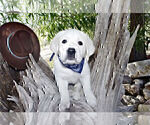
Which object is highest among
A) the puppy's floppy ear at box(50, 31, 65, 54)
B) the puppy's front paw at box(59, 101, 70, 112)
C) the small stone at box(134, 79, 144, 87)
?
the puppy's floppy ear at box(50, 31, 65, 54)

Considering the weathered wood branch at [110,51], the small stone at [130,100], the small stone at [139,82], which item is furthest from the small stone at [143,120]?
the weathered wood branch at [110,51]

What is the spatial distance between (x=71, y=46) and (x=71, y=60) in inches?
2.1

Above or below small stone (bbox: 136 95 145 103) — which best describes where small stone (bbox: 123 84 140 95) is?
above

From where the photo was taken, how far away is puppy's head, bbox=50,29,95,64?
0.71m

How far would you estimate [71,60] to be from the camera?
723 millimetres

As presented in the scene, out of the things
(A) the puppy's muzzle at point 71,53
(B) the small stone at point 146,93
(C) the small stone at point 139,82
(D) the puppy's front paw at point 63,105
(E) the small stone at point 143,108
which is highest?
(A) the puppy's muzzle at point 71,53

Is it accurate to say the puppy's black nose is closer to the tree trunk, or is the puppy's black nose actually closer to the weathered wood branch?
the weathered wood branch

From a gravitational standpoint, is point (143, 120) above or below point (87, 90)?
below

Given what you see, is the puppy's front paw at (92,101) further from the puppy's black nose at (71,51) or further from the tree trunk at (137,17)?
the tree trunk at (137,17)

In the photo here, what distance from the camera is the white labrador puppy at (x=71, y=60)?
2.34ft

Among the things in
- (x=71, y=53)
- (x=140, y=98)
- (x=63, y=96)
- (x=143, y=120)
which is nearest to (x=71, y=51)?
(x=71, y=53)

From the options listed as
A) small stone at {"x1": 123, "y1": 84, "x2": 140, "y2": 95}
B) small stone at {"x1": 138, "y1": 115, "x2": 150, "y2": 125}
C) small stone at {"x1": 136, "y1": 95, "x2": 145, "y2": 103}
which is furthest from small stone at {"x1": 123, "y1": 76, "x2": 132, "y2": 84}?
small stone at {"x1": 138, "y1": 115, "x2": 150, "y2": 125}

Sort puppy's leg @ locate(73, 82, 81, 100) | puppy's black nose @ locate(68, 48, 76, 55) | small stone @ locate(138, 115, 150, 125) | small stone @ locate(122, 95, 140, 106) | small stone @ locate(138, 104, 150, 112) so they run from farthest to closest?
small stone @ locate(122, 95, 140, 106) → small stone @ locate(138, 104, 150, 112) → small stone @ locate(138, 115, 150, 125) → puppy's leg @ locate(73, 82, 81, 100) → puppy's black nose @ locate(68, 48, 76, 55)

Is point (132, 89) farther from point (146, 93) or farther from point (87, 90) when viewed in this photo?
point (87, 90)
